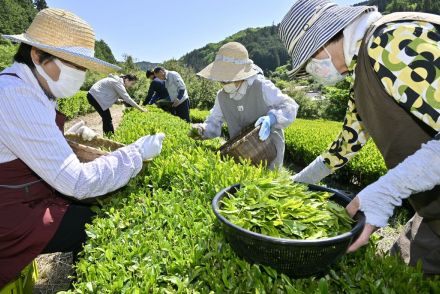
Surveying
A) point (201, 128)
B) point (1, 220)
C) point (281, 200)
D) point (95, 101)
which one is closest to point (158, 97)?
point (95, 101)

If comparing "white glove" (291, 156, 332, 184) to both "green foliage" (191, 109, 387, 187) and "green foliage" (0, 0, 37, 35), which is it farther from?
"green foliage" (0, 0, 37, 35)

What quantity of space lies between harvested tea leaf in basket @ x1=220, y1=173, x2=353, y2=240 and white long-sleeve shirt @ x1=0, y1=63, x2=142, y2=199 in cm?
106

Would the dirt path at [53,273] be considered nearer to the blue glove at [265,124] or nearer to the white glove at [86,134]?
the white glove at [86,134]

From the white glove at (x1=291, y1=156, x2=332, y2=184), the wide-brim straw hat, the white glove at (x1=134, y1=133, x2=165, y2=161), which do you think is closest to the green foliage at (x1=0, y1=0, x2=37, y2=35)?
the white glove at (x1=134, y1=133, x2=165, y2=161)

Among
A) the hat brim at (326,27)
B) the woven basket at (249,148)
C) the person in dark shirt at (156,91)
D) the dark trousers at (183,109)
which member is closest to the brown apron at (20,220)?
the woven basket at (249,148)

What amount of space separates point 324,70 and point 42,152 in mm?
1794

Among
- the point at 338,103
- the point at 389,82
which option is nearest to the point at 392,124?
the point at 389,82

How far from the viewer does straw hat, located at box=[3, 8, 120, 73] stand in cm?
228

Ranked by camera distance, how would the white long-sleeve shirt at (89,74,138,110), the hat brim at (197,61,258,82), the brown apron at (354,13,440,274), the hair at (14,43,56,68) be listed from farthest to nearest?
1. the white long-sleeve shirt at (89,74,138,110)
2. the hat brim at (197,61,258,82)
3. the hair at (14,43,56,68)
4. the brown apron at (354,13,440,274)

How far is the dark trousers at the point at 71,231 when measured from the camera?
2.57 m

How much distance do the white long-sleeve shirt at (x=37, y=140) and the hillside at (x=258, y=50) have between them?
12615 cm

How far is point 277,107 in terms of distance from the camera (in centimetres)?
403

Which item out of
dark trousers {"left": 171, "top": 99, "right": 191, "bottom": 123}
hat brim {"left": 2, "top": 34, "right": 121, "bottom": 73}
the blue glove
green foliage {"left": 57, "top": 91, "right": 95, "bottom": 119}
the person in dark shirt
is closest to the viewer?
hat brim {"left": 2, "top": 34, "right": 121, "bottom": 73}

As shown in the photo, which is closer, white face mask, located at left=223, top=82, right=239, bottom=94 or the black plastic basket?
the black plastic basket
